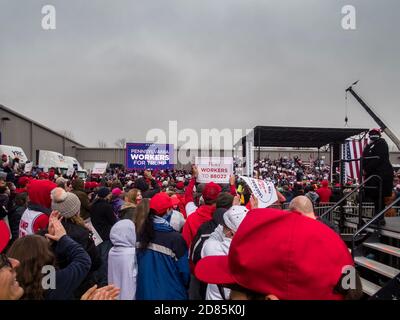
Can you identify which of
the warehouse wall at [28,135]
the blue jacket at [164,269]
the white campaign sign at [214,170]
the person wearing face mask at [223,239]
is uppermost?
the warehouse wall at [28,135]

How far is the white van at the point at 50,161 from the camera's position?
24.9m

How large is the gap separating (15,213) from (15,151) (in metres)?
18.1

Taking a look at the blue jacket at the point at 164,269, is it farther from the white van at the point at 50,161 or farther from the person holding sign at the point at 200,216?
the white van at the point at 50,161

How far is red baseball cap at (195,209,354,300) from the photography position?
1124 mm

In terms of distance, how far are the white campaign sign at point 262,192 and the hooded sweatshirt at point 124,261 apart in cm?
270

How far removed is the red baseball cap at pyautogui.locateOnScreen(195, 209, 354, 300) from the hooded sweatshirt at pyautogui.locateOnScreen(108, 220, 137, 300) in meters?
2.46

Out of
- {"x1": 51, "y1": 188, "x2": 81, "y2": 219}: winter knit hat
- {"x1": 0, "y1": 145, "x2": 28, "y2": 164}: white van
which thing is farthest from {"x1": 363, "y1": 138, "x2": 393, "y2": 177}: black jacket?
{"x1": 0, "y1": 145, "x2": 28, "y2": 164}: white van

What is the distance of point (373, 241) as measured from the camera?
5348mm

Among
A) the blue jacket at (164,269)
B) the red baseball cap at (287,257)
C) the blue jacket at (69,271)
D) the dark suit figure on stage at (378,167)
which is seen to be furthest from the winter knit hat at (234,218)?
the dark suit figure on stage at (378,167)

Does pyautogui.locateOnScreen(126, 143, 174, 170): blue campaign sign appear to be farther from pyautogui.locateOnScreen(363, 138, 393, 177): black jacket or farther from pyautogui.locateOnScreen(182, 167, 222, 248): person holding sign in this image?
pyautogui.locateOnScreen(182, 167, 222, 248): person holding sign

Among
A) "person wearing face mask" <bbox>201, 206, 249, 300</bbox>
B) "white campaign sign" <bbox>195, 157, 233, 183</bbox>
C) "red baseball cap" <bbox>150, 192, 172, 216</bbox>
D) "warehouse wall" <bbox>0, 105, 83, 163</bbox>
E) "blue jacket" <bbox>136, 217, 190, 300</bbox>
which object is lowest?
"blue jacket" <bbox>136, 217, 190, 300</bbox>

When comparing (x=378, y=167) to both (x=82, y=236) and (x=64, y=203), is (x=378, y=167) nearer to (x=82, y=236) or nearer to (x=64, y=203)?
(x=82, y=236)
